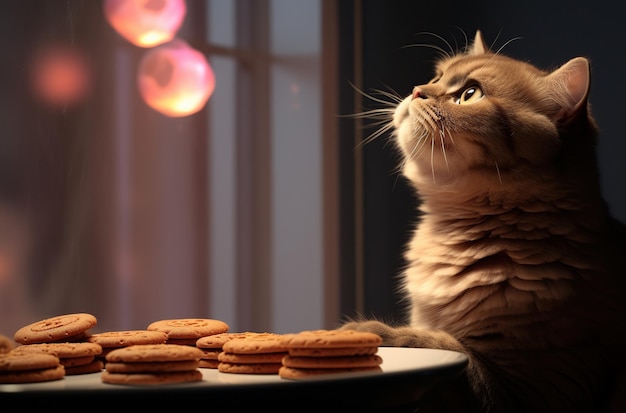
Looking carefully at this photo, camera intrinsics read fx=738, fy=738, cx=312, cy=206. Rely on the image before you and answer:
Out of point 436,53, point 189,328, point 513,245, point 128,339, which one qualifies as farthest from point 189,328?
point 436,53

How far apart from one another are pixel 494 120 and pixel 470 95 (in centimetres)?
10

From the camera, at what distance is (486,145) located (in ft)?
3.69

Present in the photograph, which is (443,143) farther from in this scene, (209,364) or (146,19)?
(146,19)

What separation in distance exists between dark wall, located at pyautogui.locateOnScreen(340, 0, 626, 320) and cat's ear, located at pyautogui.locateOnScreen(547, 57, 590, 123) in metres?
0.41

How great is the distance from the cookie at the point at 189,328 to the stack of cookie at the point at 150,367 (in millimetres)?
212

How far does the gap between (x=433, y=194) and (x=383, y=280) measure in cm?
93

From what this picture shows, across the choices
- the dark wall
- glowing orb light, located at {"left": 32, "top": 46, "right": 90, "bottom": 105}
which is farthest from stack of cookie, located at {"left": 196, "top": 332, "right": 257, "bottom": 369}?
the dark wall

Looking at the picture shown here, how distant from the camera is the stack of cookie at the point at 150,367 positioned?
695 millimetres

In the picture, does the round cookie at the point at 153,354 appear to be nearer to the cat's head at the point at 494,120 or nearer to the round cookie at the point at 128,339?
the round cookie at the point at 128,339

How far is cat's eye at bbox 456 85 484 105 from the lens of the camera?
119 cm

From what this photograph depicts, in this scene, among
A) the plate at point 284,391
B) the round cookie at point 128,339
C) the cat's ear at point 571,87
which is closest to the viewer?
the plate at point 284,391

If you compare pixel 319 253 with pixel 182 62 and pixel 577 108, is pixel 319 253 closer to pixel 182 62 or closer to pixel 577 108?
pixel 182 62

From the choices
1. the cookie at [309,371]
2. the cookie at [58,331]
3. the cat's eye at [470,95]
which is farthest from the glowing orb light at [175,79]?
Result: the cookie at [309,371]

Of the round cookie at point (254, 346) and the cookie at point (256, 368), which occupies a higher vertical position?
the round cookie at point (254, 346)
